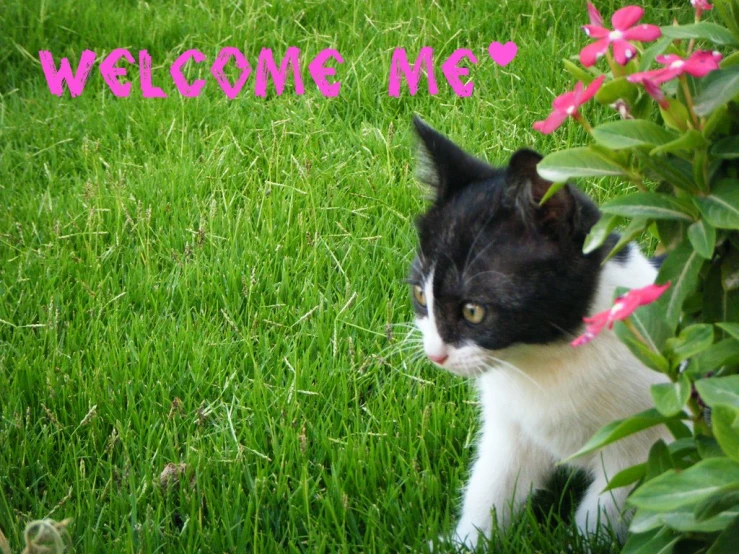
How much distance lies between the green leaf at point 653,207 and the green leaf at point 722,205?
0.03 metres

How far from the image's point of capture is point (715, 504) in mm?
1140

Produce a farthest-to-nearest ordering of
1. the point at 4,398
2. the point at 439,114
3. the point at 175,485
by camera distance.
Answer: the point at 439,114 → the point at 4,398 → the point at 175,485

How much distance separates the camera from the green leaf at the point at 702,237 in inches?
45.4

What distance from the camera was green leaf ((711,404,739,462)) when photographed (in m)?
1.01

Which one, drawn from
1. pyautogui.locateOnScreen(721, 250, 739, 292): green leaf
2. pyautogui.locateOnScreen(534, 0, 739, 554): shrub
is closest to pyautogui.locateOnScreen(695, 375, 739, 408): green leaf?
pyautogui.locateOnScreen(534, 0, 739, 554): shrub

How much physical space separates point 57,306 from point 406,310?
97cm

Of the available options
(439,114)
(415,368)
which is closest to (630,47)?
(415,368)

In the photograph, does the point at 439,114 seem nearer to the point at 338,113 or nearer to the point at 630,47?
the point at 338,113

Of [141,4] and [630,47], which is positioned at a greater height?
[630,47]

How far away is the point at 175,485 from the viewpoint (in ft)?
6.55

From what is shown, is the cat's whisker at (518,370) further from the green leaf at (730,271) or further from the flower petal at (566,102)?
the flower petal at (566,102)

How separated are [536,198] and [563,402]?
40 cm

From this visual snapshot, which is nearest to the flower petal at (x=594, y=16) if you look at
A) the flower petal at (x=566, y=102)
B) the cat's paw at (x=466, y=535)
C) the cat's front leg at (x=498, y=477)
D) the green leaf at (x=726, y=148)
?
the flower petal at (x=566, y=102)

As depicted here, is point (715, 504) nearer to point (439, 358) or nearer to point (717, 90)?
point (717, 90)
